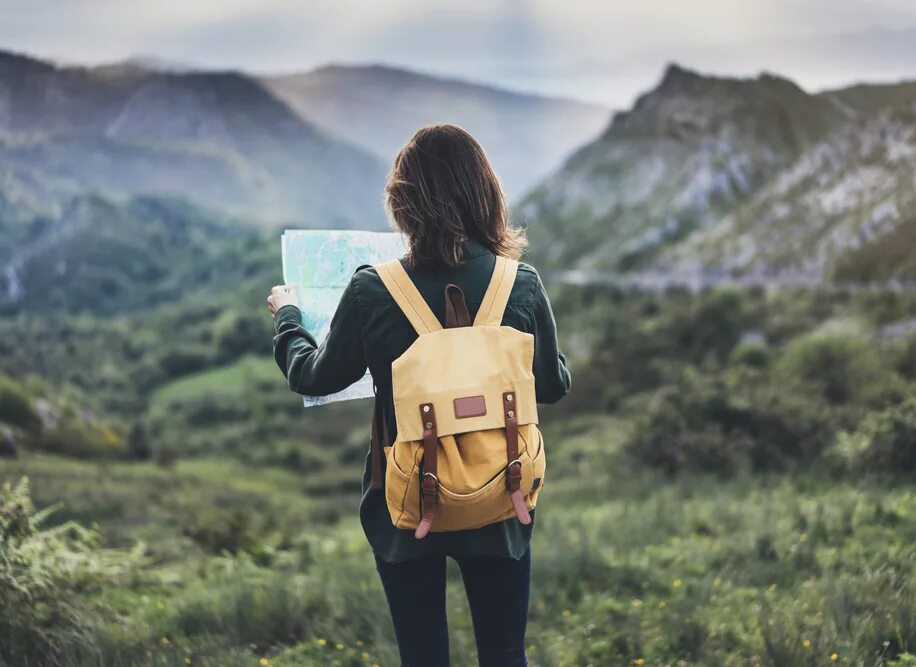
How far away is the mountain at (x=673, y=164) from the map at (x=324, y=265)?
1598 cm

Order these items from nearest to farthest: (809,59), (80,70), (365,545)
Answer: (365,545) < (809,59) < (80,70)

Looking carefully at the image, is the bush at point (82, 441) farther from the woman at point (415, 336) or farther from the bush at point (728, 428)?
the woman at point (415, 336)

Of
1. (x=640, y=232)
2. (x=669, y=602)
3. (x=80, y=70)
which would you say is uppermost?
(x=80, y=70)

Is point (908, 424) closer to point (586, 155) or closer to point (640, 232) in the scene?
point (640, 232)

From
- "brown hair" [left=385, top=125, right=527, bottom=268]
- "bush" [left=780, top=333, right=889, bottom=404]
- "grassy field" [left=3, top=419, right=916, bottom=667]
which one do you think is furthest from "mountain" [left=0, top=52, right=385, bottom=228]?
"brown hair" [left=385, top=125, right=527, bottom=268]

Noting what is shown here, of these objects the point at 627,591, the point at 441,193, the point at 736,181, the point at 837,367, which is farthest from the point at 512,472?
A: the point at 736,181

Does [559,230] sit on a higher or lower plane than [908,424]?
higher

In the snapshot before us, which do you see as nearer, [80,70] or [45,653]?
[45,653]

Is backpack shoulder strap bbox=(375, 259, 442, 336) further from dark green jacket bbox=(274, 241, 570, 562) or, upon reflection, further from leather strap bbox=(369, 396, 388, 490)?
leather strap bbox=(369, 396, 388, 490)

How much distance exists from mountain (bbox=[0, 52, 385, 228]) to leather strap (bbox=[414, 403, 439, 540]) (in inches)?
477

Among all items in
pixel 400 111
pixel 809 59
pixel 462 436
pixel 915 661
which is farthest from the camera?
pixel 400 111

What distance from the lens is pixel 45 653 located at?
3230mm

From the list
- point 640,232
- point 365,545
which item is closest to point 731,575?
point 365,545

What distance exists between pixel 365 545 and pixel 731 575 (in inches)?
153
